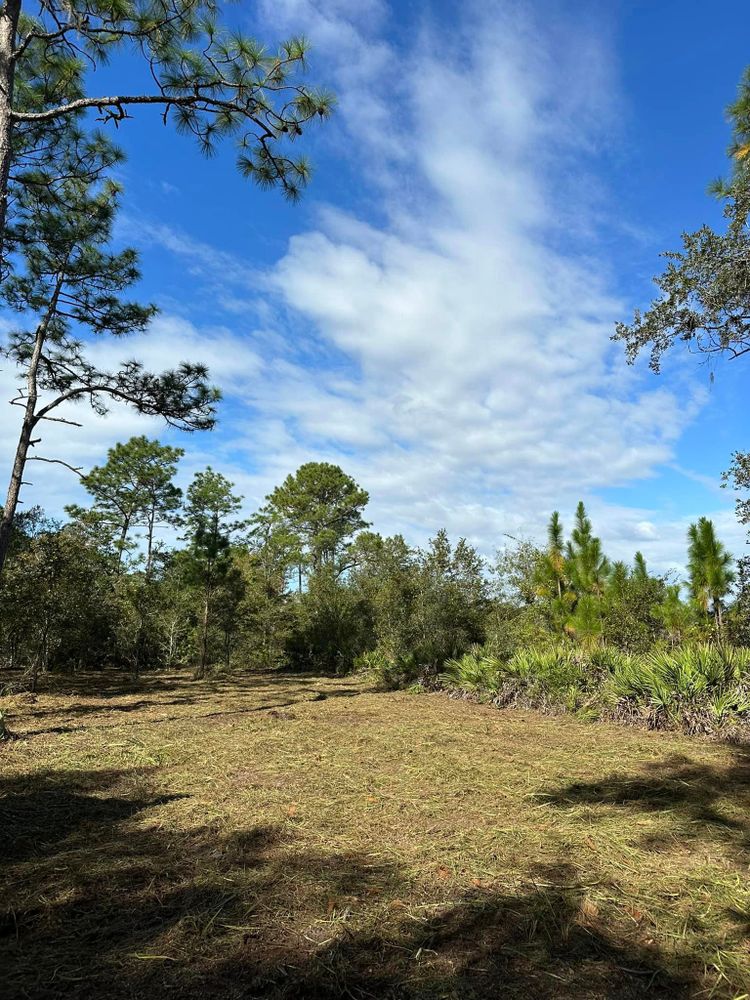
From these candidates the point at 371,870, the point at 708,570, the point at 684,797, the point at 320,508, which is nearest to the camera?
the point at 371,870

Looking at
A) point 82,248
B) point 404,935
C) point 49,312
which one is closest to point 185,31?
point 82,248

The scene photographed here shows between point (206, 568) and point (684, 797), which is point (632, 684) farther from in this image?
point (206, 568)

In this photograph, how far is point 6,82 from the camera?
627 centimetres

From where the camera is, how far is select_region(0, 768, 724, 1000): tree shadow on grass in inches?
94.0

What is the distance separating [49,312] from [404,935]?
10.2 meters

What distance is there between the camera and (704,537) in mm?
14234

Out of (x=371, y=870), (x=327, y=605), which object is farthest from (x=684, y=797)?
(x=327, y=605)

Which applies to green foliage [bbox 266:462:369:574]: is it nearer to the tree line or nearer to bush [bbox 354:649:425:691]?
the tree line

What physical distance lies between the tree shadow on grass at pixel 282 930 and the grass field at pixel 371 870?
0.01 metres

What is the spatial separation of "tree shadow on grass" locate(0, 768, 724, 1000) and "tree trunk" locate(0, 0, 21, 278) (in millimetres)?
6500

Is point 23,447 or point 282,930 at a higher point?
point 23,447

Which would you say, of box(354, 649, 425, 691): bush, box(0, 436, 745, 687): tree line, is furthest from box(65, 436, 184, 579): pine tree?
box(354, 649, 425, 691): bush

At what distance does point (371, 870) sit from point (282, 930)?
34.1 inches

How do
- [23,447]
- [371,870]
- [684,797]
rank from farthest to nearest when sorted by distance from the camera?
[23,447]
[684,797]
[371,870]
